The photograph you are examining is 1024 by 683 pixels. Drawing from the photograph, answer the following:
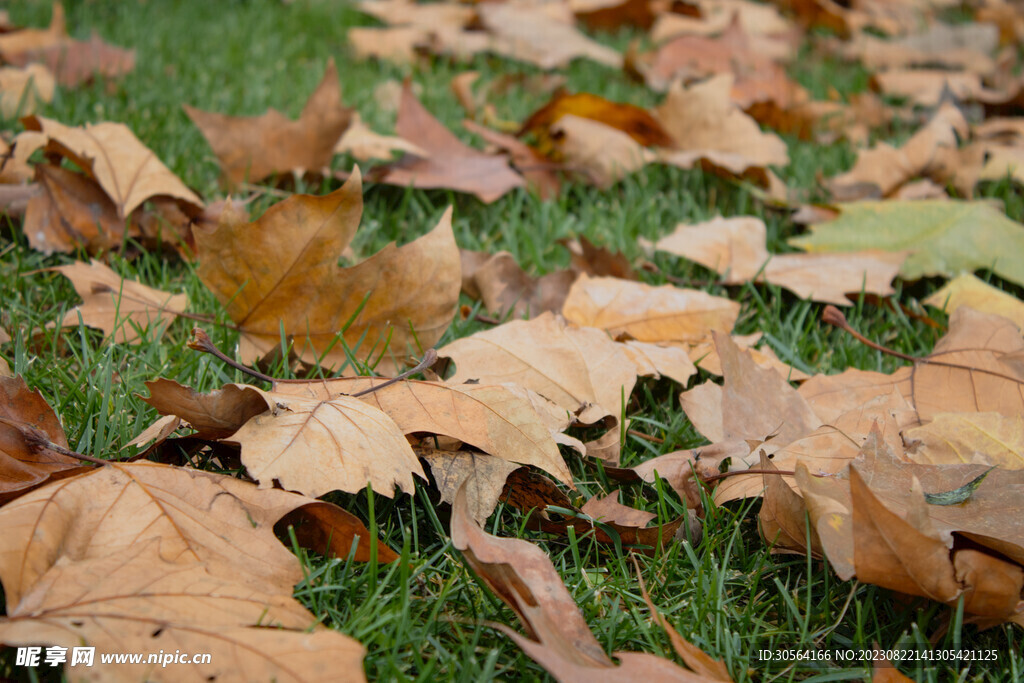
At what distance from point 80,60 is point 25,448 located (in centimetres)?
176

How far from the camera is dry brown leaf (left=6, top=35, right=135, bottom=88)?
2.13m

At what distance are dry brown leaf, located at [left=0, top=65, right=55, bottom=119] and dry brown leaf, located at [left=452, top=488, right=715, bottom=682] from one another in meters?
1.66

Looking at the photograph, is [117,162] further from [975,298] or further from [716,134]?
[975,298]

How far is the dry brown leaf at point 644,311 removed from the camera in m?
1.32

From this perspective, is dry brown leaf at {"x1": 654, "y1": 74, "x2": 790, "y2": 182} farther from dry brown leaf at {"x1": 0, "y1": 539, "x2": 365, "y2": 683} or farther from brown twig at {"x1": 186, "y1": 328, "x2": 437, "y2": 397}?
dry brown leaf at {"x1": 0, "y1": 539, "x2": 365, "y2": 683}

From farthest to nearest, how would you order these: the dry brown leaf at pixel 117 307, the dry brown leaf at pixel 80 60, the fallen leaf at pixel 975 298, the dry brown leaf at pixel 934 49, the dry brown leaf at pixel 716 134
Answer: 1. the dry brown leaf at pixel 934 49
2. the dry brown leaf at pixel 80 60
3. the dry brown leaf at pixel 716 134
4. the fallen leaf at pixel 975 298
5. the dry brown leaf at pixel 117 307

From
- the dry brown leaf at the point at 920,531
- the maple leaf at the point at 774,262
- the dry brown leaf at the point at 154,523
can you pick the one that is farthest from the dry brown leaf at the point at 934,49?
the dry brown leaf at the point at 154,523

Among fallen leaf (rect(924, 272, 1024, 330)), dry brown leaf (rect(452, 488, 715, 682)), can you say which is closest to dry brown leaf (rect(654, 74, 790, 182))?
fallen leaf (rect(924, 272, 1024, 330))

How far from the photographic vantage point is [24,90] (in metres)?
1.84

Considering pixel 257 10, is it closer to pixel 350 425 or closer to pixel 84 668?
pixel 350 425

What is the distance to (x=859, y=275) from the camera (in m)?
1.53

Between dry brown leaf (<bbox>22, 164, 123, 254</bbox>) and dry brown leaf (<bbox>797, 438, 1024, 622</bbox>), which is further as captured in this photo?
dry brown leaf (<bbox>22, 164, 123, 254</bbox>)

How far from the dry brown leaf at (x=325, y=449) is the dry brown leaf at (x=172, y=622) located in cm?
13

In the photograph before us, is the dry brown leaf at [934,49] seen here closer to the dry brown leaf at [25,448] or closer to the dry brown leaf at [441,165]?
the dry brown leaf at [441,165]
